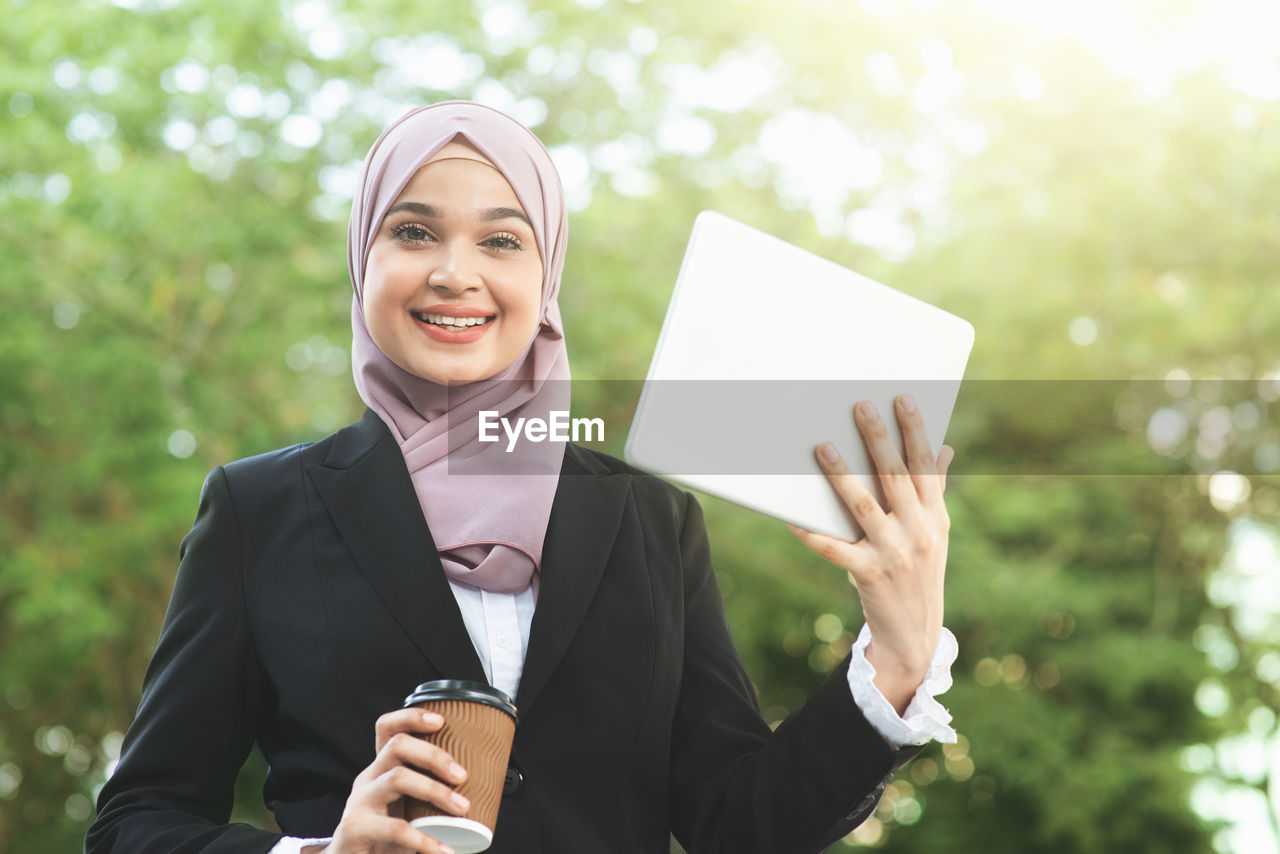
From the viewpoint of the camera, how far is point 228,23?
664cm

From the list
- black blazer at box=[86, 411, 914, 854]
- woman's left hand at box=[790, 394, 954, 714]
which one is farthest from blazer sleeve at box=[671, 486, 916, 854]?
woman's left hand at box=[790, 394, 954, 714]

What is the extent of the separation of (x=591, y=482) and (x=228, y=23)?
5759mm

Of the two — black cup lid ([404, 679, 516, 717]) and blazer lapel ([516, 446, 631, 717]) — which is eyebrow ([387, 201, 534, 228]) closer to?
blazer lapel ([516, 446, 631, 717])

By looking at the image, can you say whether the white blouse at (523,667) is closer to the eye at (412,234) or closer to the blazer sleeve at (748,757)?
the blazer sleeve at (748,757)

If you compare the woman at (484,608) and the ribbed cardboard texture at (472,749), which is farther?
the woman at (484,608)

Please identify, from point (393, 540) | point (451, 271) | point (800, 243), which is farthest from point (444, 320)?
point (800, 243)

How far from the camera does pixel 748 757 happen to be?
1619 millimetres

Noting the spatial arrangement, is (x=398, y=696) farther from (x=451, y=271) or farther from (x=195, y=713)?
(x=451, y=271)

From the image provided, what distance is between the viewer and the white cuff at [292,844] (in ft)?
4.38

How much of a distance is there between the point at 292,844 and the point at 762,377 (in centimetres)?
72

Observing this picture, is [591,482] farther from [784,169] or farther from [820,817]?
[784,169]

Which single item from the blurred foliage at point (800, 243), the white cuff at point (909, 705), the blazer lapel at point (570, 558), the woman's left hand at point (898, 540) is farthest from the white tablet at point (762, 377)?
the blurred foliage at point (800, 243)

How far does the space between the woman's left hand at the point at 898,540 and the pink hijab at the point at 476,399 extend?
0.42 metres

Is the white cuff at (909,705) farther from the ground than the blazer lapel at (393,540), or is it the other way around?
the blazer lapel at (393,540)
